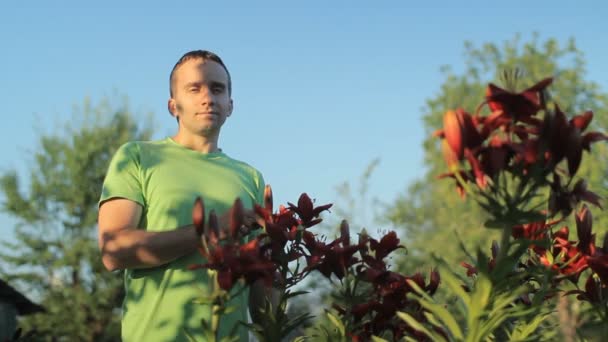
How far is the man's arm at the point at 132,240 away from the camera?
107 inches

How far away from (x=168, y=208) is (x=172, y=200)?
0.13 feet

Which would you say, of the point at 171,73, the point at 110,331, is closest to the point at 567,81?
the point at 110,331

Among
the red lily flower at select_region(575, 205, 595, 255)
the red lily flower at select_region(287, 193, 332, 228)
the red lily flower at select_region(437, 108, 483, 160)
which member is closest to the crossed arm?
the red lily flower at select_region(287, 193, 332, 228)

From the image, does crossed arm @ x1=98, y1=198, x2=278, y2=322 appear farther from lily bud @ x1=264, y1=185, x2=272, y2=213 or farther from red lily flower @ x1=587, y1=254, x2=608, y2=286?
red lily flower @ x1=587, y1=254, x2=608, y2=286

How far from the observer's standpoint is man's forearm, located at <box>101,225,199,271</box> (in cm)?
270

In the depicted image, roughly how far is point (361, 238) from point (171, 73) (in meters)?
1.62

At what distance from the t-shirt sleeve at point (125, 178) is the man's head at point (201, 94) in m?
0.29

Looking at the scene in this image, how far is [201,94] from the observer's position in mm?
3314

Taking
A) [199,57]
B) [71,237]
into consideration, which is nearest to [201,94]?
[199,57]

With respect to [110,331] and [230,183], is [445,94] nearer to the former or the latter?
[110,331]

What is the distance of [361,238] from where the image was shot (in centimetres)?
251

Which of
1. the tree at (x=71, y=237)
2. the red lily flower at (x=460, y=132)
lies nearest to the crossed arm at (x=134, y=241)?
the red lily flower at (x=460, y=132)

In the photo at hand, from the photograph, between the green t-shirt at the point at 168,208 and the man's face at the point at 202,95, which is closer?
the green t-shirt at the point at 168,208

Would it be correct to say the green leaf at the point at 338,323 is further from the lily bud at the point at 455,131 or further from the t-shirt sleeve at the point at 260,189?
the t-shirt sleeve at the point at 260,189
